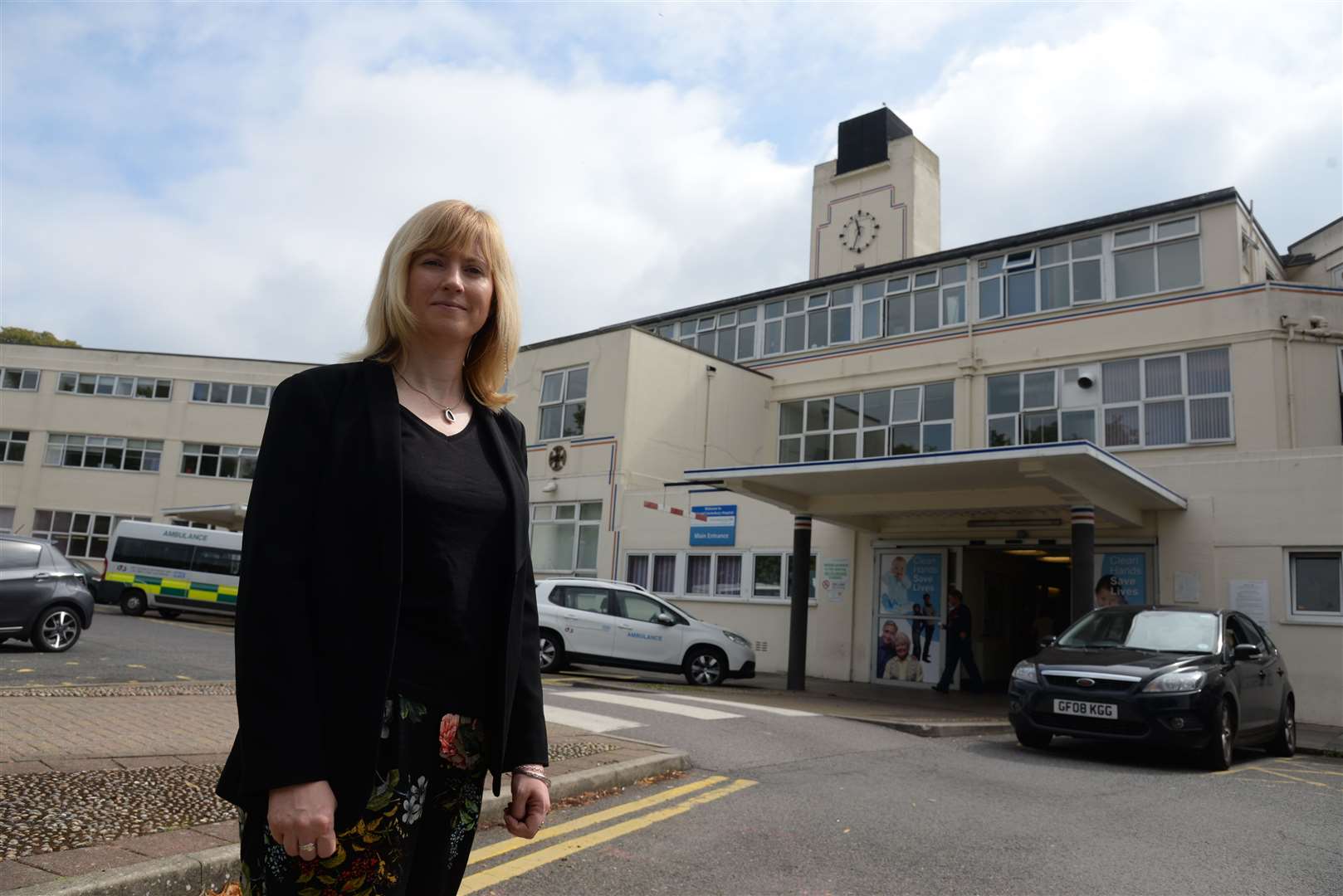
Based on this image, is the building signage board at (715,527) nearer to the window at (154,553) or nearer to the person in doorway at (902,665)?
the person in doorway at (902,665)

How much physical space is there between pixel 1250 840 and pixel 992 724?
602cm

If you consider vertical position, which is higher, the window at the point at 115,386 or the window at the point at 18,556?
the window at the point at 115,386

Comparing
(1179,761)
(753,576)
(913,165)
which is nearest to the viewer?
(1179,761)

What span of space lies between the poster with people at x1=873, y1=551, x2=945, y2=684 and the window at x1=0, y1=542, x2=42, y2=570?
14435 millimetres

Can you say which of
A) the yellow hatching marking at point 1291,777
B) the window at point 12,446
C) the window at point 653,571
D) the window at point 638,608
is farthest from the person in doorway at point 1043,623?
the window at point 12,446

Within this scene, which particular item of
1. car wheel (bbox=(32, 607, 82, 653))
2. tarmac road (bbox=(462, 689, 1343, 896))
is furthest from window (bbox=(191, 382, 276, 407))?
tarmac road (bbox=(462, 689, 1343, 896))

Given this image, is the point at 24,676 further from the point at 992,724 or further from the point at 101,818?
the point at 992,724

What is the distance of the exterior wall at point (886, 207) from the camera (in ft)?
112

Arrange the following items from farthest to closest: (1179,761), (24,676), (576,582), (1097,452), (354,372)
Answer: (576,582) → (1097,452) → (24,676) → (1179,761) → (354,372)

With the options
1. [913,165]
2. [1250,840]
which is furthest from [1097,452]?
[913,165]

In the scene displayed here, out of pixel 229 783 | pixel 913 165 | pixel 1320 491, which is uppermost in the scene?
pixel 913 165

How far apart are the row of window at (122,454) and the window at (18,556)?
102 ft

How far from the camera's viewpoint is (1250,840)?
6117 mm

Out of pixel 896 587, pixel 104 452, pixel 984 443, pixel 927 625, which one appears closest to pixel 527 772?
pixel 927 625
